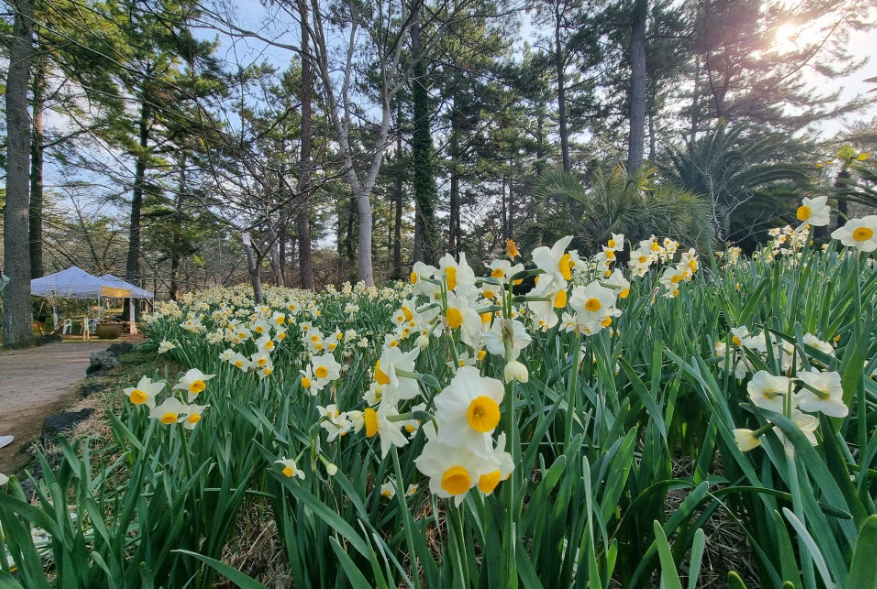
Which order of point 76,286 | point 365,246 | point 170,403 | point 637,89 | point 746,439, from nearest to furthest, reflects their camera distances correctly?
point 746,439 → point 170,403 → point 365,246 → point 637,89 → point 76,286

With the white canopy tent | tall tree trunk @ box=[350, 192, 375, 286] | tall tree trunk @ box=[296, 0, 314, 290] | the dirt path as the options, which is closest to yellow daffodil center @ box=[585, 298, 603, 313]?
tall tree trunk @ box=[296, 0, 314, 290]

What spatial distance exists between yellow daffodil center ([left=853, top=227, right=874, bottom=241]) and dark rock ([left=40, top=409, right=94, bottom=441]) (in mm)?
3963

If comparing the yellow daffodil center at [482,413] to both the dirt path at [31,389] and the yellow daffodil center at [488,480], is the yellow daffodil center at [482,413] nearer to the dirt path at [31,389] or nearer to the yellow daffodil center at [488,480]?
A: the yellow daffodil center at [488,480]

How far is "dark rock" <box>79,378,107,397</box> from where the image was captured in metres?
3.68

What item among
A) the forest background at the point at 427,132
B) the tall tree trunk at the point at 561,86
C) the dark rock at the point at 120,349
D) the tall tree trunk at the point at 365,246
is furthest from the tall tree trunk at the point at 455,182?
the dark rock at the point at 120,349

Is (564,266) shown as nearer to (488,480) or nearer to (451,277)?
(451,277)

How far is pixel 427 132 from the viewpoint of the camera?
1315cm

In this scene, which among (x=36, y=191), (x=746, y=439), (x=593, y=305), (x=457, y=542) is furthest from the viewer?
(x=36, y=191)

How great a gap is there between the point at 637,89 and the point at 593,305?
1210cm

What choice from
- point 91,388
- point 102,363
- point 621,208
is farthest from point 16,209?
point 621,208

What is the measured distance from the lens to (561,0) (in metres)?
13.4

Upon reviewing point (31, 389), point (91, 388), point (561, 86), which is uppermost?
point (561, 86)

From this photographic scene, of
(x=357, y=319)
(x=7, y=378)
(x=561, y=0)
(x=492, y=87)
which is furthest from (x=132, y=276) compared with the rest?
(x=561, y=0)

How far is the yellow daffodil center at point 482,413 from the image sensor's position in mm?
405
